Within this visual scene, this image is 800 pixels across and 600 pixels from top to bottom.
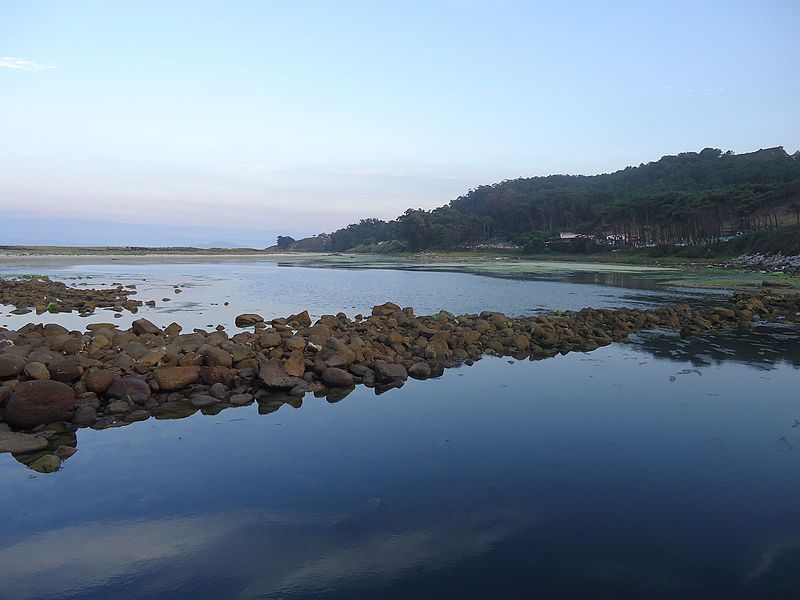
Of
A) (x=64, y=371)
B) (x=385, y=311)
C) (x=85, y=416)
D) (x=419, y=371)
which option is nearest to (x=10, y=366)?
(x=64, y=371)

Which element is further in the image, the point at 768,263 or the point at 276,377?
the point at 768,263

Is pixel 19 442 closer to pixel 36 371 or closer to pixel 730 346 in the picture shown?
pixel 36 371

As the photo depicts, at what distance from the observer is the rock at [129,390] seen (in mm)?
9359

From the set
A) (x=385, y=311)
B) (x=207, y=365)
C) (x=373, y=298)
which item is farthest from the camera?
(x=373, y=298)

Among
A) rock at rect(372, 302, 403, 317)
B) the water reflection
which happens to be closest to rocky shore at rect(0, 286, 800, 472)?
the water reflection

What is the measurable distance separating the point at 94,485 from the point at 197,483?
1208mm

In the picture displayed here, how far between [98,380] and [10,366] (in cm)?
151

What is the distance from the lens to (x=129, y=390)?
9453 millimetres

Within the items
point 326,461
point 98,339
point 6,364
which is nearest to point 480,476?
point 326,461

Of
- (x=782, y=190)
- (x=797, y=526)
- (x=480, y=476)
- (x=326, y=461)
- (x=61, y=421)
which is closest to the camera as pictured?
(x=797, y=526)

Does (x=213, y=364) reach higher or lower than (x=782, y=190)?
lower

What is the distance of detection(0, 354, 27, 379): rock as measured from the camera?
9340 mm

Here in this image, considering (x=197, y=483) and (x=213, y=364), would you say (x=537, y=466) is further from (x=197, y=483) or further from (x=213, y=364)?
(x=213, y=364)

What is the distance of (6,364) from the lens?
938 centimetres
